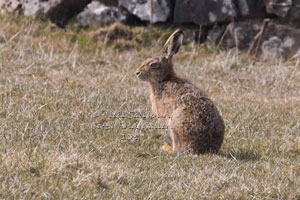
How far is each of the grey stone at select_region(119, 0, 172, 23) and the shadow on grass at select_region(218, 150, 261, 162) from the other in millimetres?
5823

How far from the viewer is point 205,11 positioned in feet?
36.3

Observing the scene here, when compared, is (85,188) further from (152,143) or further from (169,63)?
(169,63)

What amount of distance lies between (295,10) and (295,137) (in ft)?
16.8

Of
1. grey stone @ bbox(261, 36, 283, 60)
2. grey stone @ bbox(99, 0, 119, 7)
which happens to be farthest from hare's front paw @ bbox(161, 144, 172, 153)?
grey stone @ bbox(99, 0, 119, 7)

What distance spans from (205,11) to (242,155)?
5768mm

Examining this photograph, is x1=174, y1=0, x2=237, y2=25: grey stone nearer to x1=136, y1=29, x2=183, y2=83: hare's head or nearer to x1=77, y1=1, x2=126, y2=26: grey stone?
x1=77, y1=1, x2=126, y2=26: grey stone

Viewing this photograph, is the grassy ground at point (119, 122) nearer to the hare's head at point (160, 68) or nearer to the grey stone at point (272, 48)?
the grey stone at point (272, 48)

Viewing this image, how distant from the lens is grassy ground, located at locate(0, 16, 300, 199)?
4.57 m

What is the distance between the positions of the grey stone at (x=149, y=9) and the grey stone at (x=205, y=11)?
247 millimetres

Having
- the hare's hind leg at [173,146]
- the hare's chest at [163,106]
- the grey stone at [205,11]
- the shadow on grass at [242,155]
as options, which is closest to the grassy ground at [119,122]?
the shadow on grass at [242,155]

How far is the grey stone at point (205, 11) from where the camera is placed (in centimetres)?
1101

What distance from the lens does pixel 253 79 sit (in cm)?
957

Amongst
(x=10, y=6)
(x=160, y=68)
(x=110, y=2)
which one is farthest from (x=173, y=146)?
(x=10, y=6)

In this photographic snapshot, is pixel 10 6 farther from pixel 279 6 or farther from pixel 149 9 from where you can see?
pixel 279 6
